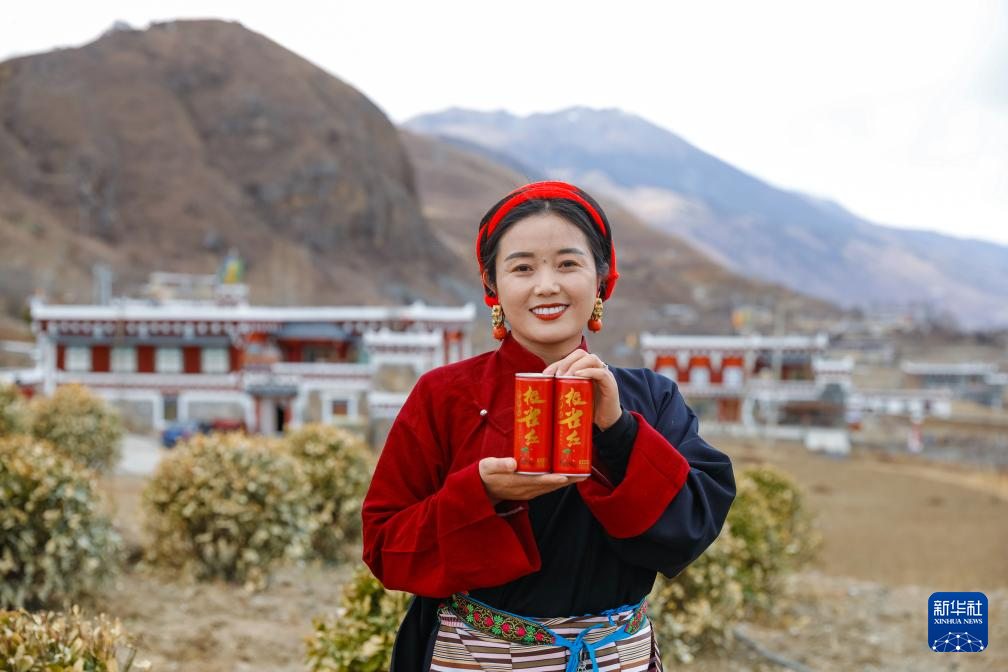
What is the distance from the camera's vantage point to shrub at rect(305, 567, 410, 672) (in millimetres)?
4113

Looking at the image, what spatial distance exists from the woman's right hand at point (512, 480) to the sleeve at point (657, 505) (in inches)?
6.6

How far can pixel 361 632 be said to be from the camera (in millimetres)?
4188

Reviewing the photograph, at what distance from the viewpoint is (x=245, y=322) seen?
3250 centimetres

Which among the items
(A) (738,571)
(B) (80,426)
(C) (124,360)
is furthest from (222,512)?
(C) (124,360)

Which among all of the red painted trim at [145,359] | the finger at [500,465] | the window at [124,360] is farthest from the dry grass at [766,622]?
the window at [124,360]

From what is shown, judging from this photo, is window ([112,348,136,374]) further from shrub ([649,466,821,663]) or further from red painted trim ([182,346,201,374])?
shrub ([649,466,821,663])

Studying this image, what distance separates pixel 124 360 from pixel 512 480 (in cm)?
3356

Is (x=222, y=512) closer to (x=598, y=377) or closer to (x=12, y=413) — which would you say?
(x=598, y=377)

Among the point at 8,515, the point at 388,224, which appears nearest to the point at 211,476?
the point at 8,515

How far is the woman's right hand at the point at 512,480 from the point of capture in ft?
7.00

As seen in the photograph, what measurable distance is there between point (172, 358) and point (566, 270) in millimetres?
32627

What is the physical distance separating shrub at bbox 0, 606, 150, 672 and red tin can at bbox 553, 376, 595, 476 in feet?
6.51

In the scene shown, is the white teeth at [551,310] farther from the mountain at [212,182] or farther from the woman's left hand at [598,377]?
the mountain at [212,182]

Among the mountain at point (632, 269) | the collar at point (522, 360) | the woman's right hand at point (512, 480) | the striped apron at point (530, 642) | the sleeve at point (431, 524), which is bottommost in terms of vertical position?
the striped apron at point (530, 642)
